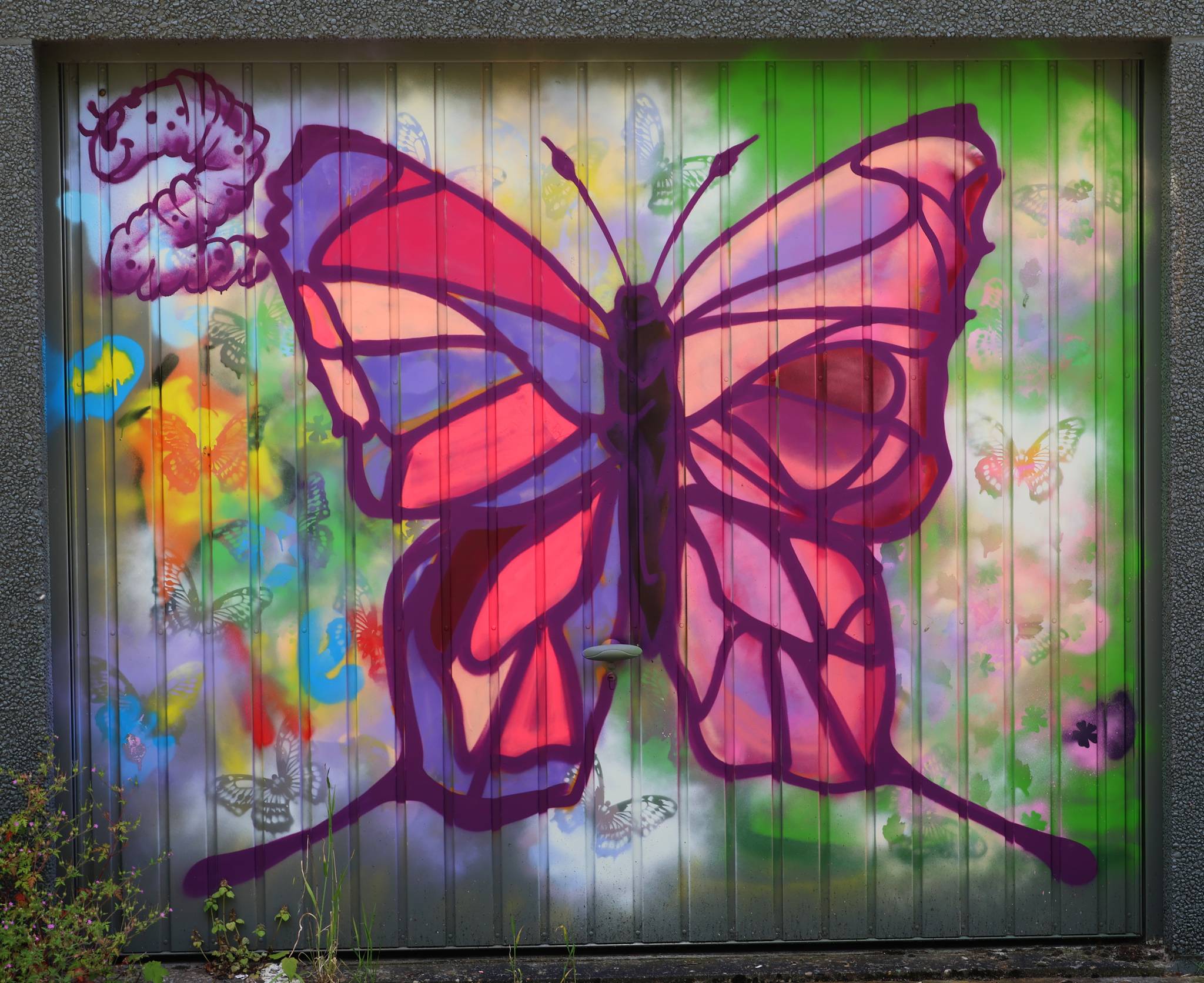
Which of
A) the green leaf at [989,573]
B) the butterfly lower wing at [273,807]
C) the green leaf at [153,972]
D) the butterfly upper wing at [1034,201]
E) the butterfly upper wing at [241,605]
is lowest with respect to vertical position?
the green leaf at [153,972]

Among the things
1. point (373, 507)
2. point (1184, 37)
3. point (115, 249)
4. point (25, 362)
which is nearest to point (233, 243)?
point (115, 249)

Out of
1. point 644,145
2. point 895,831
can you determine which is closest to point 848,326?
point 644,145

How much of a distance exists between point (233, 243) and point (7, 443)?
840 mm

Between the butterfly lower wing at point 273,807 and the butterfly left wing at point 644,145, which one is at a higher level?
the butterfly left wing at point 644,145

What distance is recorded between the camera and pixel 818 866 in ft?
10.5

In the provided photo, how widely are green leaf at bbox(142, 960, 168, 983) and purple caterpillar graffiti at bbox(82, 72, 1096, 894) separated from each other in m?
0.24

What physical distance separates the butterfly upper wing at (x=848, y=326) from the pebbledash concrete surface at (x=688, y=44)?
1.24 feet

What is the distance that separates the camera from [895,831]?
126 inches

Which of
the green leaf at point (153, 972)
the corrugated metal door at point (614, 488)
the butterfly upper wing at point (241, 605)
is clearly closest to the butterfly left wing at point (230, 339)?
the corrugated metal door at point (614, 488)

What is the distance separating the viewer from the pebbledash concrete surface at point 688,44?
3023mm

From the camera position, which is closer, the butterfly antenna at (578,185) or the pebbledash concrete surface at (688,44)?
the pebbledash concrete surface at (688,44)

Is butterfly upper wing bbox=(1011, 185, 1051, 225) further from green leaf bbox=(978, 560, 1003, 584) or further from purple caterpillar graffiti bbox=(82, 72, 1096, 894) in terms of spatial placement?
green leaf bbox=(978, 560, 1003, 584)

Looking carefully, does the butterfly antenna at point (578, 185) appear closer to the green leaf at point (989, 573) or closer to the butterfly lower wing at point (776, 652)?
the butterfly lower wing at point (776, 652)

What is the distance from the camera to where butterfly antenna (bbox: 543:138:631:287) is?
3.16m
